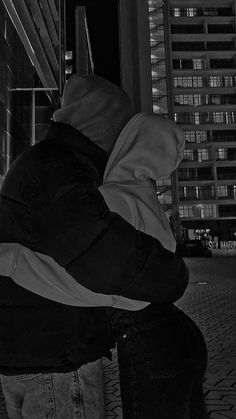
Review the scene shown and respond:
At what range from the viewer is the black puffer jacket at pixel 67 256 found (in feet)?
3.59

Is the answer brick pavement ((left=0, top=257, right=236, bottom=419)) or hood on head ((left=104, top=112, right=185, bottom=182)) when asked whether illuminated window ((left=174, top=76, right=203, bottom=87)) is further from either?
hood on head ((left=104, top=112, right=185, bottom=182))

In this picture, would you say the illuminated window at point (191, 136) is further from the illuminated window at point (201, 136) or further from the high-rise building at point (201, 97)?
the illuminated window at point (201, 136)

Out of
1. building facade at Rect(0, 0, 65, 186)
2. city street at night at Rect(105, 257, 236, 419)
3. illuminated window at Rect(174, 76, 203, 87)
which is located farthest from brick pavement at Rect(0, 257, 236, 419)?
illuminated window at Rect(174, 76, 203, 87)

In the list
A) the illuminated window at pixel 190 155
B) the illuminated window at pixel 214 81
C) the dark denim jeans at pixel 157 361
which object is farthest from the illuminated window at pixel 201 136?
the dark denim jeans at pixel 157 361

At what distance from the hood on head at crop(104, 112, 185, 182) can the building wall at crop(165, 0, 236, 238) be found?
66.9 meters

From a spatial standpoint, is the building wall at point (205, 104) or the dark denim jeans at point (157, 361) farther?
the building wall at point (205, 104)

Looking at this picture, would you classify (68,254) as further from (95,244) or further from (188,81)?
(188,81)

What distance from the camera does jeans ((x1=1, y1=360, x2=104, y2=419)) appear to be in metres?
1.22

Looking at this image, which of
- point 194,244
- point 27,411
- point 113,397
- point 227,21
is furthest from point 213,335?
point 227,21

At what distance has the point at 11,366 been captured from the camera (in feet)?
3.90

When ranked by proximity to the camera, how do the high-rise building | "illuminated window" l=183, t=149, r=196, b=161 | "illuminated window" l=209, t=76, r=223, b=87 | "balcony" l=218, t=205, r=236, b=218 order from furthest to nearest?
"illuminated window" l=209, t=76, r=223, b=87 → "balcony" l=218, t=205, r=236, b=218 → "illuminated window" l=183, t=149, r=196, b=161 → the high-rise building

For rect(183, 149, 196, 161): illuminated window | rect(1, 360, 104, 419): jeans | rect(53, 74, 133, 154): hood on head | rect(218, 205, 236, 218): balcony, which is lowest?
rect(1, 360, 104, 419): jeans

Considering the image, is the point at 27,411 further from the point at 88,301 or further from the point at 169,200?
the point at 169,200

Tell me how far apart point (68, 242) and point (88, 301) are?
6.5 inches
